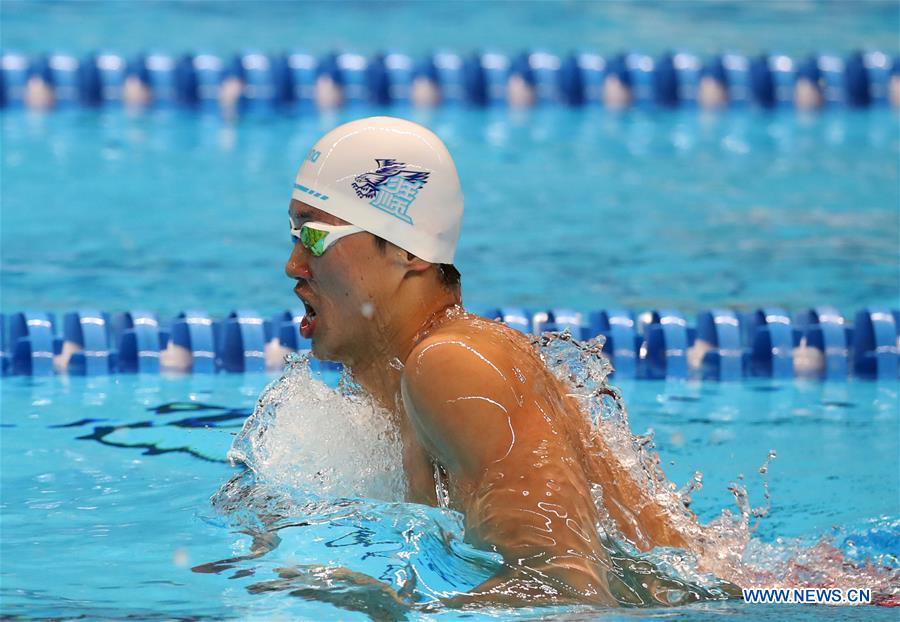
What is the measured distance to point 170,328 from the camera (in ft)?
15.3

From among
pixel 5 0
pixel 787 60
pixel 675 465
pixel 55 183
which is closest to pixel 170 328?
pixel 675 465

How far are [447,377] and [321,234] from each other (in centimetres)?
39

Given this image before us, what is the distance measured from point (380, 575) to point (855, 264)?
3776 millimetres

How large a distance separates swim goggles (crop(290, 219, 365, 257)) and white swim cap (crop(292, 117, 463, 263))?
18mm

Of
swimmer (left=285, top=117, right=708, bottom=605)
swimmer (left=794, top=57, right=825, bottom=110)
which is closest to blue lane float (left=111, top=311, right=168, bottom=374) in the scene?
swimmer (left=285, top=117, right=708, bottom=605)

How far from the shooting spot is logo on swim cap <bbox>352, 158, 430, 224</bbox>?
2381mm

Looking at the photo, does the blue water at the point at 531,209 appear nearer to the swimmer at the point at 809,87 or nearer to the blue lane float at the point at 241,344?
the swimmer at the point at 809,87

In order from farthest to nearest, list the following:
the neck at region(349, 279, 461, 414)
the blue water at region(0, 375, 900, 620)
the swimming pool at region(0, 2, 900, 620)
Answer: the swimming pool at region(0, 2, 900, 620), the blue water at region(0, 375, 900, 620), the neck at region(349, 279, 461, 414)

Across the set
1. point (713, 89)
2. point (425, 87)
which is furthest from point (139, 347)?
point (713, 89)

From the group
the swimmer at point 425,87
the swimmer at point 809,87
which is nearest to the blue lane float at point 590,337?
the swimmer at point 425,87

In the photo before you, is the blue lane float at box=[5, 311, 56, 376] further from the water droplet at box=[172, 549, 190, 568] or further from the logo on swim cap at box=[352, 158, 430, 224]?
the logo on swim cap at box=[352, 158, 430, 224]

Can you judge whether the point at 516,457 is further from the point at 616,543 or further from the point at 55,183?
the point at 55,183

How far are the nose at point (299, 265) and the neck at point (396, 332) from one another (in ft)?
0.45

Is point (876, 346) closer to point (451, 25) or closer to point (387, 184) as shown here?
point (387, 184)
